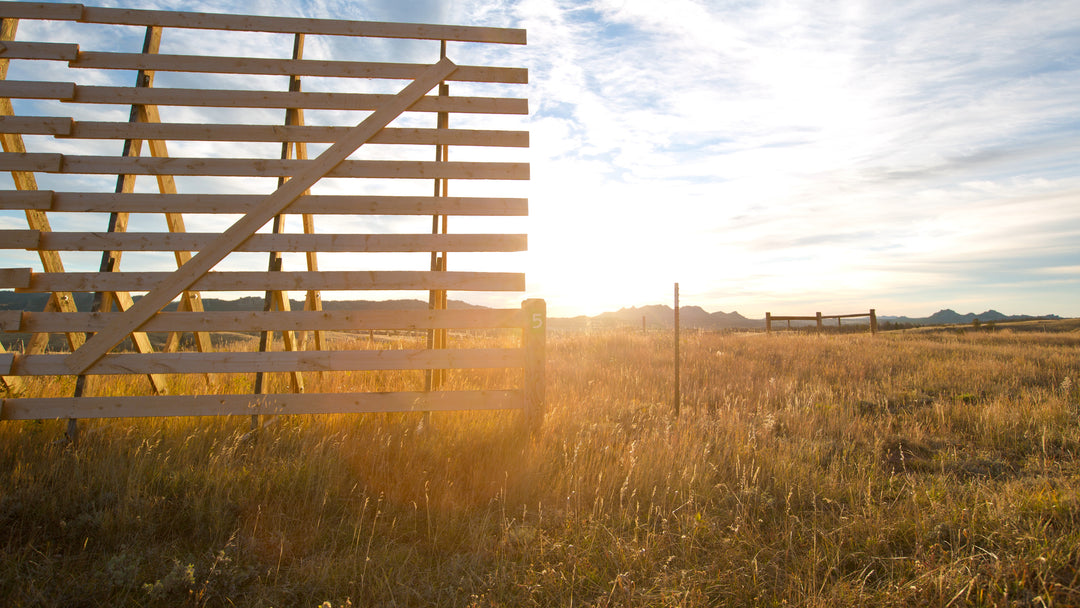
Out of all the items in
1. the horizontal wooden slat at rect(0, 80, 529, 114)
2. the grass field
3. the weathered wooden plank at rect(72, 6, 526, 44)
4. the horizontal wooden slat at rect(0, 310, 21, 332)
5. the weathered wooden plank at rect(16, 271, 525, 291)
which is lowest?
the grass field

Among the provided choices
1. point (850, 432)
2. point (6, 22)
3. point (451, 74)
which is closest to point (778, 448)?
point (850, 432)

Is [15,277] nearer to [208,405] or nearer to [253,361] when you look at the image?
[208,405]

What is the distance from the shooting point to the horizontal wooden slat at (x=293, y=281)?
554 centimetres

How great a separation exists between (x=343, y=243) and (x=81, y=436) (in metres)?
3.15

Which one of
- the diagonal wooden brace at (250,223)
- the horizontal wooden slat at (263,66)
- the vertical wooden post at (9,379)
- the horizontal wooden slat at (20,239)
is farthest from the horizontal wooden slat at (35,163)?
the vertical wooden post at (9,379)

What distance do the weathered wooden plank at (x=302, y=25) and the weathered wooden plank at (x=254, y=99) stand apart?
30.4 inches

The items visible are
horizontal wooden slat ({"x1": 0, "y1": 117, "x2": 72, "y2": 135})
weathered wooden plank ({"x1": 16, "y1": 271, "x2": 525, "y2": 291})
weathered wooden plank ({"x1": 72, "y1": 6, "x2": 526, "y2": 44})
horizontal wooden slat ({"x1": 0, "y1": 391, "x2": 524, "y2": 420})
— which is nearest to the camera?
horizontal wooden slat ({"x1": 0, "y1": 391, "x2": 524, "y2": 420})

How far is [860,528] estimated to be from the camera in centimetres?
378

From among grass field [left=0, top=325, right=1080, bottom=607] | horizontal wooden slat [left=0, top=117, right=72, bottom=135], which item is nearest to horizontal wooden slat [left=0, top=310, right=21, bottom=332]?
grass field [left=0, top=325, right=1080, bottom=607]

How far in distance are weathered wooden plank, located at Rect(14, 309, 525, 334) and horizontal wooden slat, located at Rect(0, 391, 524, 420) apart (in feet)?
2.33

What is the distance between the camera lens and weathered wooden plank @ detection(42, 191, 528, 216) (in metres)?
5.70

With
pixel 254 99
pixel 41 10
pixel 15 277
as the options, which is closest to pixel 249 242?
pixel 254 99

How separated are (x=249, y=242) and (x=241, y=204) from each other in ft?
1.42

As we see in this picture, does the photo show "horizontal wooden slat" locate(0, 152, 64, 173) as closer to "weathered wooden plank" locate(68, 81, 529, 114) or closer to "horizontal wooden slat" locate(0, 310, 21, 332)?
"weathered wooden plank" locate(68, 81, 529, 114)
